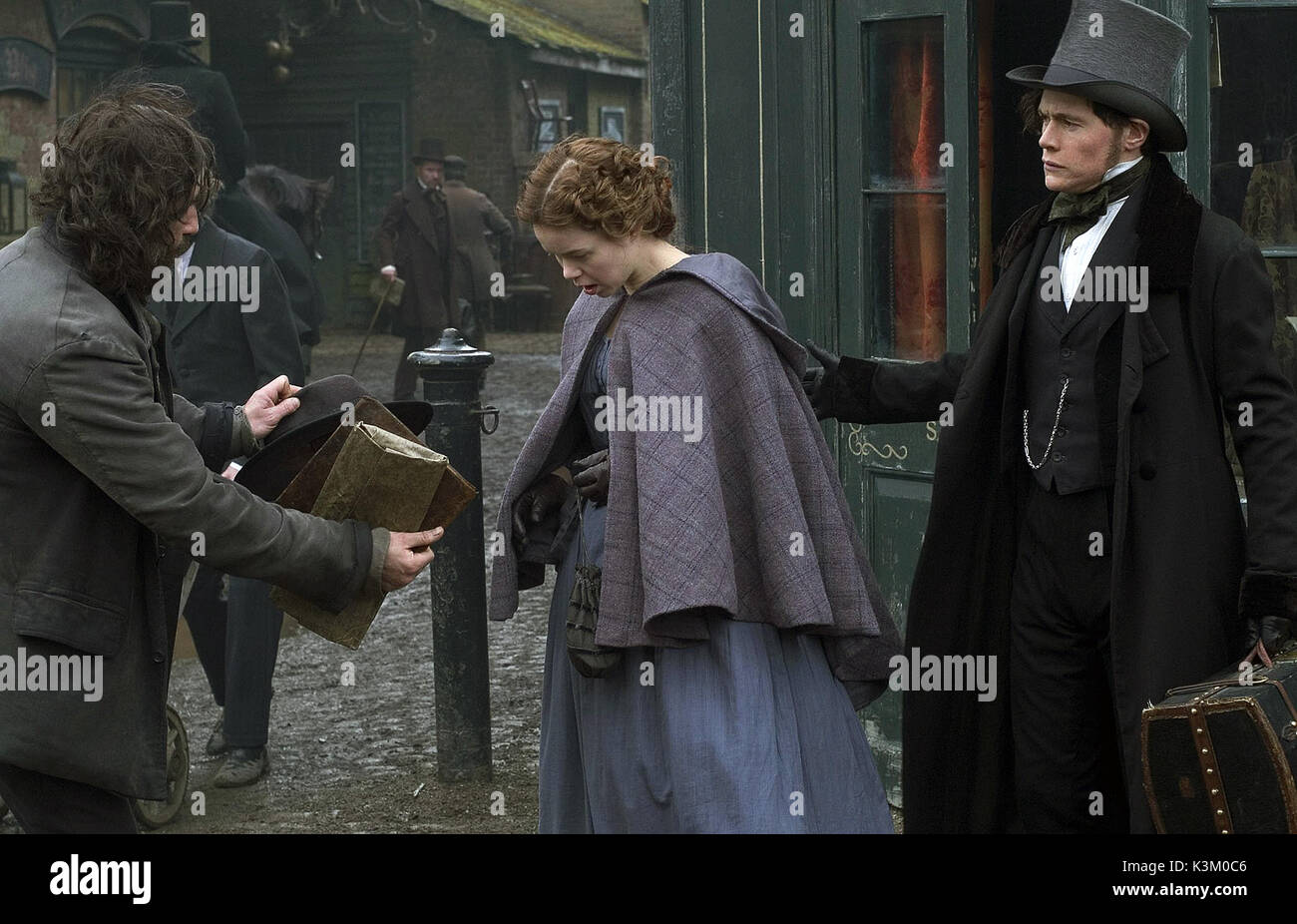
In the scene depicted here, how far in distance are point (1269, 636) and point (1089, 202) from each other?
3.31ft

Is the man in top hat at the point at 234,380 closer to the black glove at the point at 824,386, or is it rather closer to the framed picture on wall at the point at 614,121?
the black glove at the point at 824,386

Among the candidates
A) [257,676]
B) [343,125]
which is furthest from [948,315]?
[343,125]

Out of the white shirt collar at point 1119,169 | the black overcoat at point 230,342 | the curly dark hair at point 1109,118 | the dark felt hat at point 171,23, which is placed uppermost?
the dark felt hat at point 171,23

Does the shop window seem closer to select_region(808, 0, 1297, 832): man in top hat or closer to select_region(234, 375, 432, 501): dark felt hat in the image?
select_region(808, 0, 1297, 832): man in top hat

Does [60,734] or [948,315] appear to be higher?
[948,315]

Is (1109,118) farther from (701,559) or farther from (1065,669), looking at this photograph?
(701,559)

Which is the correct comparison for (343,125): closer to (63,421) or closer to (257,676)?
(257,676)

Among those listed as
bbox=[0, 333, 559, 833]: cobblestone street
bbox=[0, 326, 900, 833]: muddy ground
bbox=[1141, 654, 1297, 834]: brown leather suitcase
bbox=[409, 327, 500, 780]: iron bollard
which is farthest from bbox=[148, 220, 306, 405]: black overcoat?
bbox=[1141, 654, 1297, 834]: brown leather suitcase

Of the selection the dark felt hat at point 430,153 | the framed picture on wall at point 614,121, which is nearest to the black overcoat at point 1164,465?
the dark felt hat at point 430,153

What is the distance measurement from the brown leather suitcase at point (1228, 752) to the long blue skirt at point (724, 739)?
0.60 m

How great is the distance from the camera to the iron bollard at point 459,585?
19.7 ft

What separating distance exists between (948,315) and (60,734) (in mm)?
2912
